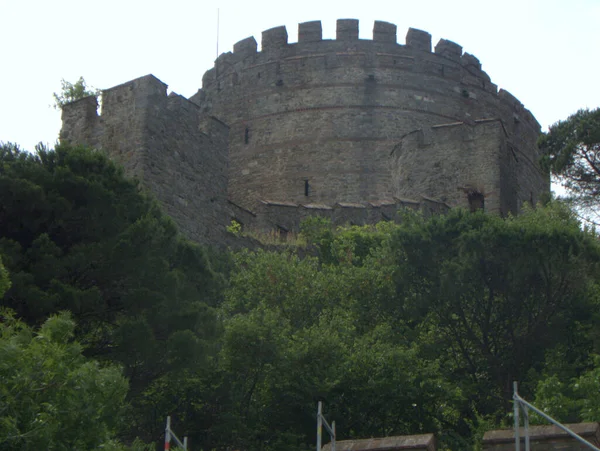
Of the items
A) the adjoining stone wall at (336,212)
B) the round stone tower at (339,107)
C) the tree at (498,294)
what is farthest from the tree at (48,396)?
the round stone tower at (339,107)

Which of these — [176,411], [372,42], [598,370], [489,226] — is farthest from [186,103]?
[372,42]

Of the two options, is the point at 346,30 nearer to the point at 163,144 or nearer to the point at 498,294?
the point at 163,144

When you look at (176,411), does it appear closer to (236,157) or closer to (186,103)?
(186,103)

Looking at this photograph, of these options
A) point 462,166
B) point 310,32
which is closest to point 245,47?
point 310,32

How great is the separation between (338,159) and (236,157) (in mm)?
3360

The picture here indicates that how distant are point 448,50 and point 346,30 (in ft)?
11.2

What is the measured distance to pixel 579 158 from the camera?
3042cm

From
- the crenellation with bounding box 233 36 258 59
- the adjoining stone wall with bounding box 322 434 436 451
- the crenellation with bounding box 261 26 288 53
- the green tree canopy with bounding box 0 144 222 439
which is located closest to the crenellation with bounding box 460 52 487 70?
the crenellation with bounding box 261 26 288 53

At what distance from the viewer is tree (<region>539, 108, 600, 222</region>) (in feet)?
98.4

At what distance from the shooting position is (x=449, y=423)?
18344mm

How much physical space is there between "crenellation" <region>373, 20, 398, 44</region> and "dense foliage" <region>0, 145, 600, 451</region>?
55.6 ft

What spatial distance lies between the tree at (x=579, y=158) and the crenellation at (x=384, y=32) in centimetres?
915

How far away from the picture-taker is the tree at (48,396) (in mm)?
10297

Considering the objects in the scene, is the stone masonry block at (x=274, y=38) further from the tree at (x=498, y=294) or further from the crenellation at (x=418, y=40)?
the tree at (x=498, y=294)
